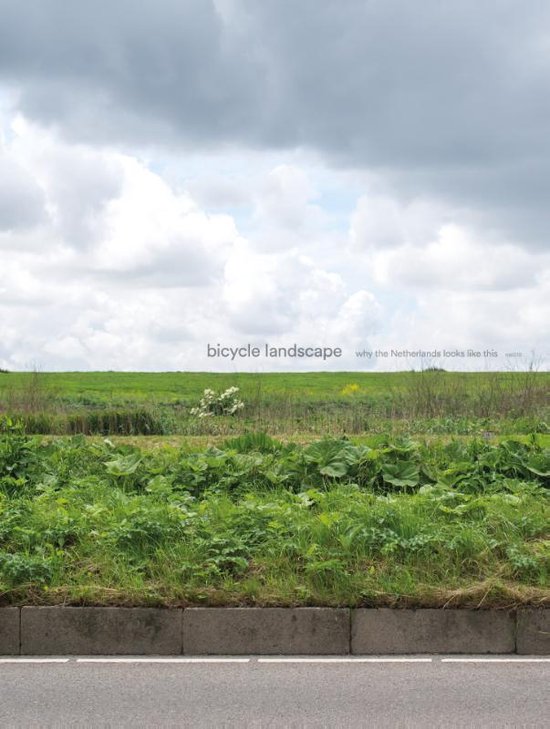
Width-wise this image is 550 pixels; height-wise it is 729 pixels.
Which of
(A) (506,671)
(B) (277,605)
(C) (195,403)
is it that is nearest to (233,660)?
(B) (277,605)

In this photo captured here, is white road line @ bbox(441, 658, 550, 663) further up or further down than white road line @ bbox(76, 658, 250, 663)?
further down

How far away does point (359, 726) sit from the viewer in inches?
228

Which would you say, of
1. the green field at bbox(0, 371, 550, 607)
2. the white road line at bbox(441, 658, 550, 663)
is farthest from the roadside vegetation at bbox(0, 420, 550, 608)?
the white road line at bbox(441, 658, 550, 663)

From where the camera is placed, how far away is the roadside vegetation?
7586 mm

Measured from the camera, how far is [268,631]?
7297 millimetres

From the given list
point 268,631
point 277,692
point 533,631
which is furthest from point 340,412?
point 277,692

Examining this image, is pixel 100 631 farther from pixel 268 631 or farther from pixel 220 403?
pixel 220 403

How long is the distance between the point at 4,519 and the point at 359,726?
4.69 meters

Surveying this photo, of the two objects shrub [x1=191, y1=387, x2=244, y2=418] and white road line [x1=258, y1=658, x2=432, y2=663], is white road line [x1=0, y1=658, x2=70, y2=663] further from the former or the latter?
shrub [x1=191, y1=387, x2=244, y2=418]

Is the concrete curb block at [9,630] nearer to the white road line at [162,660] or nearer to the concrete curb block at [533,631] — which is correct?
the white road line at [162,660]

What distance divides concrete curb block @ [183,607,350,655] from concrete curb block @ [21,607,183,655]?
6.7 inches

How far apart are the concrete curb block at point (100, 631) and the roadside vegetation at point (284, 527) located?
5.2 inches

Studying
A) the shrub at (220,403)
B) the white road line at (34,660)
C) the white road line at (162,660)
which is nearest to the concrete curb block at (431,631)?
the white road line at (162,660)

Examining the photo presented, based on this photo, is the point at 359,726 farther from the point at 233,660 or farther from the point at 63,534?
the point at 63,534
